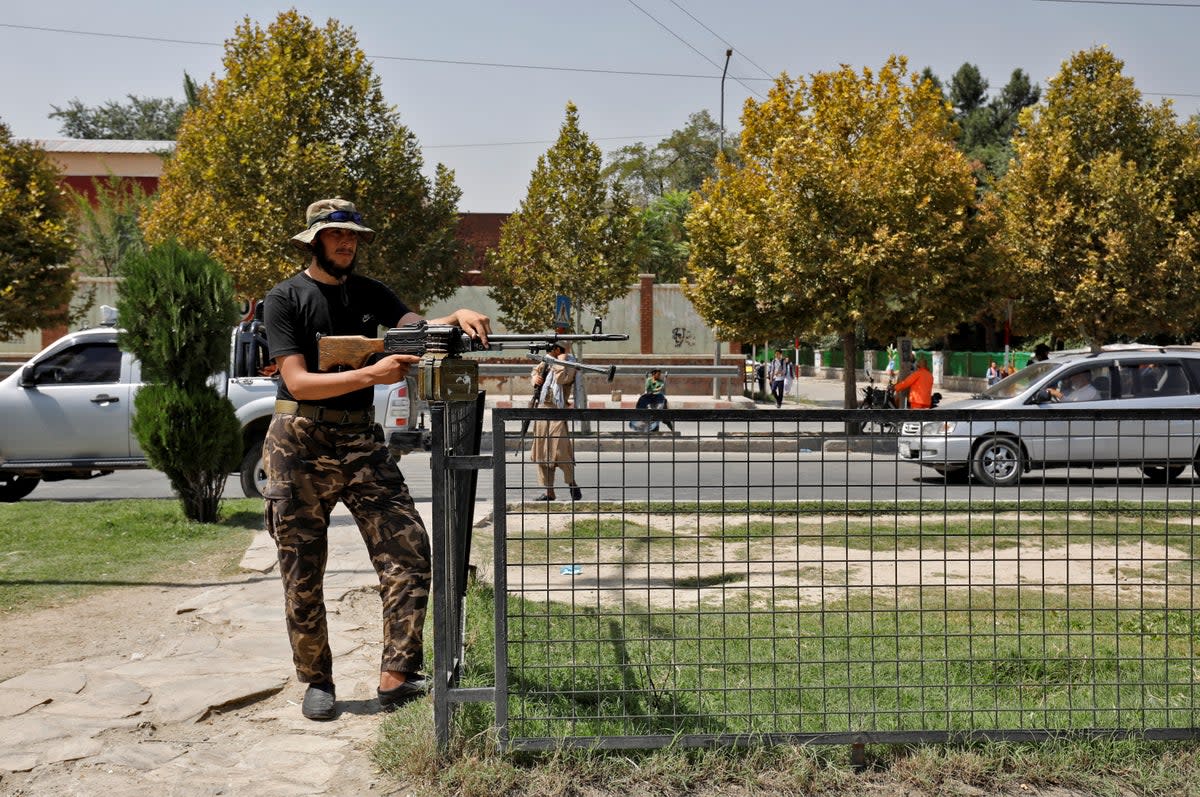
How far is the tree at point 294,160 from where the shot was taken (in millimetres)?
28047

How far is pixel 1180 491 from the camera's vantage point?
191 inches

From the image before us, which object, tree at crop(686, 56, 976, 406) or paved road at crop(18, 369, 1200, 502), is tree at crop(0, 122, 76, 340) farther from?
paved road at crop(18, 369, 1200, 502)

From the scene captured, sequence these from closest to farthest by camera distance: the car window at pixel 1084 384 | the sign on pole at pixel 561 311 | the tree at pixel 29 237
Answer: the car window at pixel 1084 384, the sign on pole at pixel 561 311, the tree at pixel 29 237

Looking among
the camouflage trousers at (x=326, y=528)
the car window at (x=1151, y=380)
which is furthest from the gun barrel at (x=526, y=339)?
the car window at (x=1151, y=380)

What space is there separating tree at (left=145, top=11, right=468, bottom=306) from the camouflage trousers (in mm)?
24280

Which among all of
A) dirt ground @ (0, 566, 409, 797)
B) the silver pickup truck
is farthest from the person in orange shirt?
dirt ground @ (0, 566, 409, 797)

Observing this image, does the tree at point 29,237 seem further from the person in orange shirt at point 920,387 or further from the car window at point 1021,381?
the car window at point 1021,381

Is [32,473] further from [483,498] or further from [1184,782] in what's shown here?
[1184,782]

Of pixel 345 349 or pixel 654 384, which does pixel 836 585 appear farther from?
pixel 654 384

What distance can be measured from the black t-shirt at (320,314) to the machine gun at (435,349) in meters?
0.10

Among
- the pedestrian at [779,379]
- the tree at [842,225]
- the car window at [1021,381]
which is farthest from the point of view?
the pedestrian at [779,379]

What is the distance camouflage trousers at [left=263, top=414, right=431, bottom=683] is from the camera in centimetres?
462

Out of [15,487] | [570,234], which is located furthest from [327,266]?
[570,234]

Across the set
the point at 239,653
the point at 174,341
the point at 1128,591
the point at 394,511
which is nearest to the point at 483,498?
the point at 394,511
